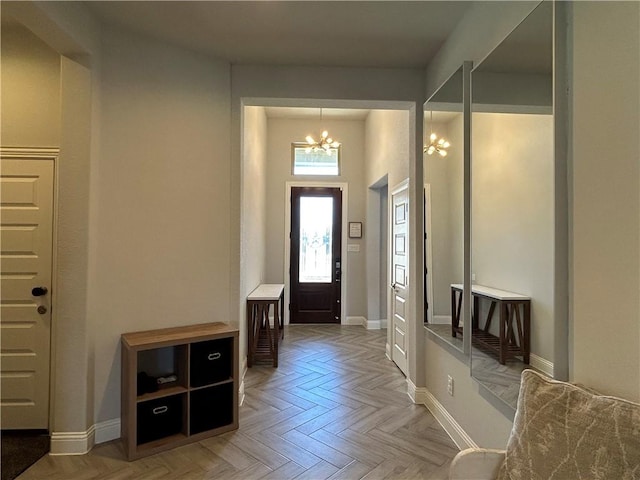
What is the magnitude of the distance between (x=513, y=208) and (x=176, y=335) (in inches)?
90.8

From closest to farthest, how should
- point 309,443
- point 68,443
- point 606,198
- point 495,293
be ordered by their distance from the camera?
point 606,198 → point 495,293 → point 68,443 → point 309,443

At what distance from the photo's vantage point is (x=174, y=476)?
2.14 meters

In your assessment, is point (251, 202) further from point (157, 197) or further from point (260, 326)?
point (157, 197)

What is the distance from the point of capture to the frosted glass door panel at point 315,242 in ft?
21.4

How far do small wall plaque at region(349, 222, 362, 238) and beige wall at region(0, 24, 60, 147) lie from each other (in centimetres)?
460

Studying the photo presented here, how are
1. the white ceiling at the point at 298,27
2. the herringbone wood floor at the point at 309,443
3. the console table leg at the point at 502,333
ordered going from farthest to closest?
1. the white ceiling at the point at 298,27
2. the herringbone wood floor at the point at 309,443
3. the console table leg at the point at 502,333

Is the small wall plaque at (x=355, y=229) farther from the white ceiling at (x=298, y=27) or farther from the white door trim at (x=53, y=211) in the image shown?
the white door trim at (x=53, y=211)

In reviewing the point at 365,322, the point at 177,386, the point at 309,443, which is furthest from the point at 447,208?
the point at 365,322

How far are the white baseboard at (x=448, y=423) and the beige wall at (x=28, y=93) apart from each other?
3474 millimetres

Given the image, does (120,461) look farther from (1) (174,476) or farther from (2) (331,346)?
(2) (331,346)

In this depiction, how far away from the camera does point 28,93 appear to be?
262 centimetres

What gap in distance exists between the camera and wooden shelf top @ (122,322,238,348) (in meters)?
2.44

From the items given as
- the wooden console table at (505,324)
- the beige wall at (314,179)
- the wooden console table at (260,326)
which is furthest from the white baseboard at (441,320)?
the beige wall at (314,179)

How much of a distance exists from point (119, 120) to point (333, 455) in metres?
2.77
